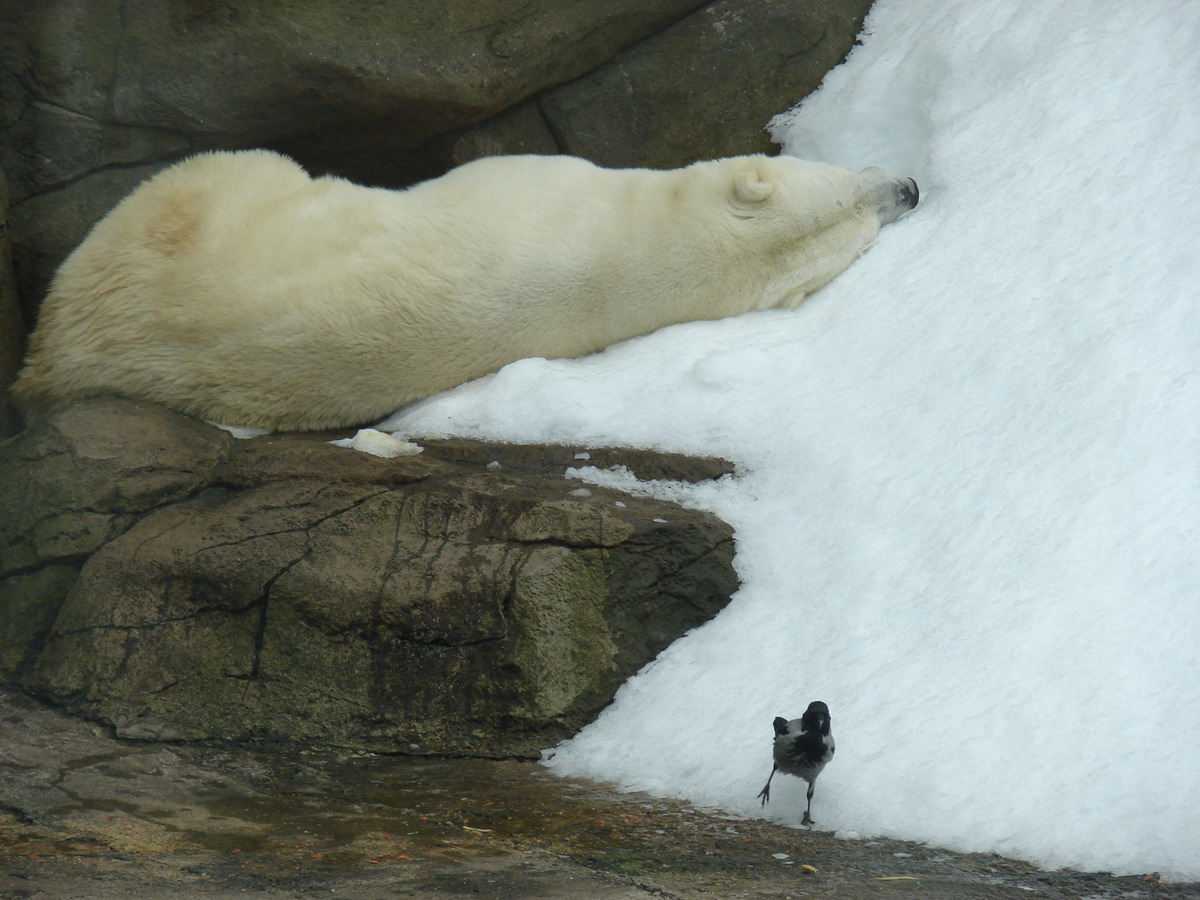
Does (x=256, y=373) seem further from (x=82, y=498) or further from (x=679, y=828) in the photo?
(x=679, y=828)

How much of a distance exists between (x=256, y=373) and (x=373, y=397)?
0.48 meters

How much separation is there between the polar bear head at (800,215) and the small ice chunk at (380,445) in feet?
6.13

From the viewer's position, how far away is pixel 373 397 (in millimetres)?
4730

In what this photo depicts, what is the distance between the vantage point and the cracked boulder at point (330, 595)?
3.46 metres

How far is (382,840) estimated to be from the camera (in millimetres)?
2707

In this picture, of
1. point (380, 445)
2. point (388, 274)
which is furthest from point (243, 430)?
point (388, 274)

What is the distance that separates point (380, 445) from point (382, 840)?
1811 mm

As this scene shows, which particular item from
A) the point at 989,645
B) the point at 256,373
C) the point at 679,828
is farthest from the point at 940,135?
the point at 679,828

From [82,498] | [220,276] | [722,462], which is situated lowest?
[82,498]

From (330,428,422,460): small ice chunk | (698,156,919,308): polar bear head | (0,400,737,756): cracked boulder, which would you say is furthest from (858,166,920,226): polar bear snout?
(330,428,422,460): small ice chunk

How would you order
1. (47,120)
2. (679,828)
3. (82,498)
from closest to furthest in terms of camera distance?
(679,828), (82,498), (47,120)

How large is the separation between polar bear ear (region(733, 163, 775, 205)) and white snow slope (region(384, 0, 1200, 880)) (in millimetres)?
551

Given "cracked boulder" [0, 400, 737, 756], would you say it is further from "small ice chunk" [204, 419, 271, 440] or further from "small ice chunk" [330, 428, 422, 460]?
"small ice chunk" [204, 419, 271, 440]

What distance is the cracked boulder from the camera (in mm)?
3457
